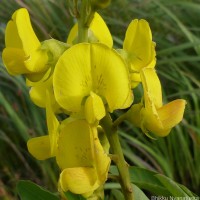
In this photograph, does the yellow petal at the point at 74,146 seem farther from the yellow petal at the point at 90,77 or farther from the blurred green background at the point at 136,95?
the blurred green background at the point at 136,95

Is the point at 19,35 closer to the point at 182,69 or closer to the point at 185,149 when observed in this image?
the point at 185,149

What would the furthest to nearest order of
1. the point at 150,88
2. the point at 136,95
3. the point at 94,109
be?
the point at 136,95 → the point at 150,88 → the point at 94,109

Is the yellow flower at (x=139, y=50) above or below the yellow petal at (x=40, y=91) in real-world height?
above

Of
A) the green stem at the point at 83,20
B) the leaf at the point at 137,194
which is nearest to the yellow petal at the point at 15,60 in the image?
the green stem at the point at 83,20

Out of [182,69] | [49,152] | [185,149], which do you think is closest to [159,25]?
[182,69]

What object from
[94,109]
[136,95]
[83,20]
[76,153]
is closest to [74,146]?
[76,153]

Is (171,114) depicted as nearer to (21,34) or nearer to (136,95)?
(21,34)

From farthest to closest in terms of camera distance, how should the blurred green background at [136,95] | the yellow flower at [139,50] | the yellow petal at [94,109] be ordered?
1. the blurred green background at [136,95]
2. the yellow flower at [139,50]
3. the yellow petal at [94,109]
